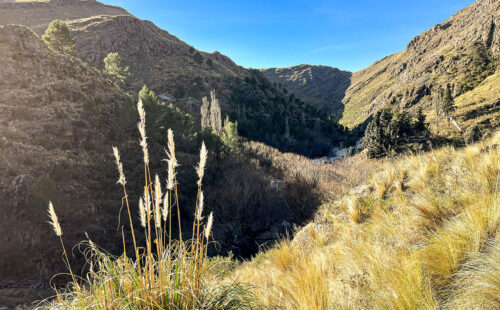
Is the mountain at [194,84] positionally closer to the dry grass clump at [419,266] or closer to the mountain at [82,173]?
the mountain at [82,173]

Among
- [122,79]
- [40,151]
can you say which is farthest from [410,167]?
[122,79]

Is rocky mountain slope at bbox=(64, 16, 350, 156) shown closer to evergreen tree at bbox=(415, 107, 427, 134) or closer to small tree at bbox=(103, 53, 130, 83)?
small tree at bbox=(103, 53, 130, 83)

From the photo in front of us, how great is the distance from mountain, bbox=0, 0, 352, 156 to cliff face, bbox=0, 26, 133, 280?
19796mm

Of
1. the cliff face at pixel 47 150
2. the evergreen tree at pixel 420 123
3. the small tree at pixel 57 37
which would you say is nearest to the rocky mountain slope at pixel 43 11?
the small tree at pixel 57 37

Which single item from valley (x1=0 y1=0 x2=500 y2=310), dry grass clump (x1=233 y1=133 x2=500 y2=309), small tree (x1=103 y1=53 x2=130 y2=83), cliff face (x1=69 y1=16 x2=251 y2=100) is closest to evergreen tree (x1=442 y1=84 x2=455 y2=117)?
valley (x1=0 y1=0 x2=500 y2=310)

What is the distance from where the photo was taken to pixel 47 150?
18000mm

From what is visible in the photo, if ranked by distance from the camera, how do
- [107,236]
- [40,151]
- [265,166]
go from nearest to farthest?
[107,236] < [40,151] < [265,166]

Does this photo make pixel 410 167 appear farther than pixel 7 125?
No

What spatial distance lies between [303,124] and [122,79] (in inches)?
2006

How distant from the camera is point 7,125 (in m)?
18.1

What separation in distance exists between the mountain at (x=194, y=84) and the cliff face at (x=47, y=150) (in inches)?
779

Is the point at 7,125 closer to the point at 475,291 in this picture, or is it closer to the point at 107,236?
the point at 107,236

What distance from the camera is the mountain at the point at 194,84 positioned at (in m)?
54.6

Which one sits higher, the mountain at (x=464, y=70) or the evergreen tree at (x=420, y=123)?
the mountain at (x=464, y=70)
